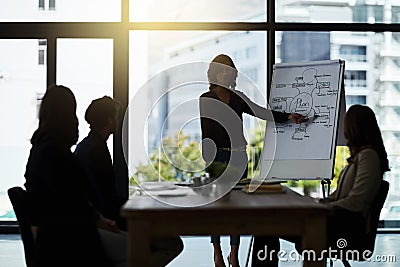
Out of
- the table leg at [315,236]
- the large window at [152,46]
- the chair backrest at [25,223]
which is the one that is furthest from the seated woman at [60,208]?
the large window at [152,46]

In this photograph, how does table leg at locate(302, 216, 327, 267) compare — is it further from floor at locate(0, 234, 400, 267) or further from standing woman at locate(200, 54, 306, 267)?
floor at locate(0, 234, 400, 267)

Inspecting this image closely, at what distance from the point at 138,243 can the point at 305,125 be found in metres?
2.32

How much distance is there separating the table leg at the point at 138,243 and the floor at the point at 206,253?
2432 mm

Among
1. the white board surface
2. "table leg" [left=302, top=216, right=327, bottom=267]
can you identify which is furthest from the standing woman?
"table leg" [left=302, top=216, right=327, bottom=267]


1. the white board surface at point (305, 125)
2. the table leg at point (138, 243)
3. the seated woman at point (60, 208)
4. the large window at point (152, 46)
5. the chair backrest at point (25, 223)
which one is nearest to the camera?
the table leg at point (138, 243)

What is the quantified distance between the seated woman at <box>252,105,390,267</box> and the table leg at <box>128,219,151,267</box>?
3.85 ft

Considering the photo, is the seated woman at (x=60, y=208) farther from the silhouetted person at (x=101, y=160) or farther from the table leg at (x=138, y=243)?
the silhouetted person at (x=101, y=160)

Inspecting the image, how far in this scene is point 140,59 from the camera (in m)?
6.61

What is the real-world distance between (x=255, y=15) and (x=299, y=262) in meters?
2.36

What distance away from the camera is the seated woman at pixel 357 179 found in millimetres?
3740

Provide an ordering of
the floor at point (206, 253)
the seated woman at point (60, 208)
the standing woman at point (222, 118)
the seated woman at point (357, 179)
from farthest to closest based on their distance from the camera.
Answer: the floor at point (206, 253) → the standing woman at point (222, 118) → the seated woman at point (357, 179) → the seated woman at point (60, 208)

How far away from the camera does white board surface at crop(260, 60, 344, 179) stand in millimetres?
4914

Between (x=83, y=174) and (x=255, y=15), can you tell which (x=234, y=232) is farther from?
(x=255, y=15)

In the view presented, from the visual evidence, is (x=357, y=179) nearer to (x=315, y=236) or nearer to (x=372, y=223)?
(x=372, y=223)
